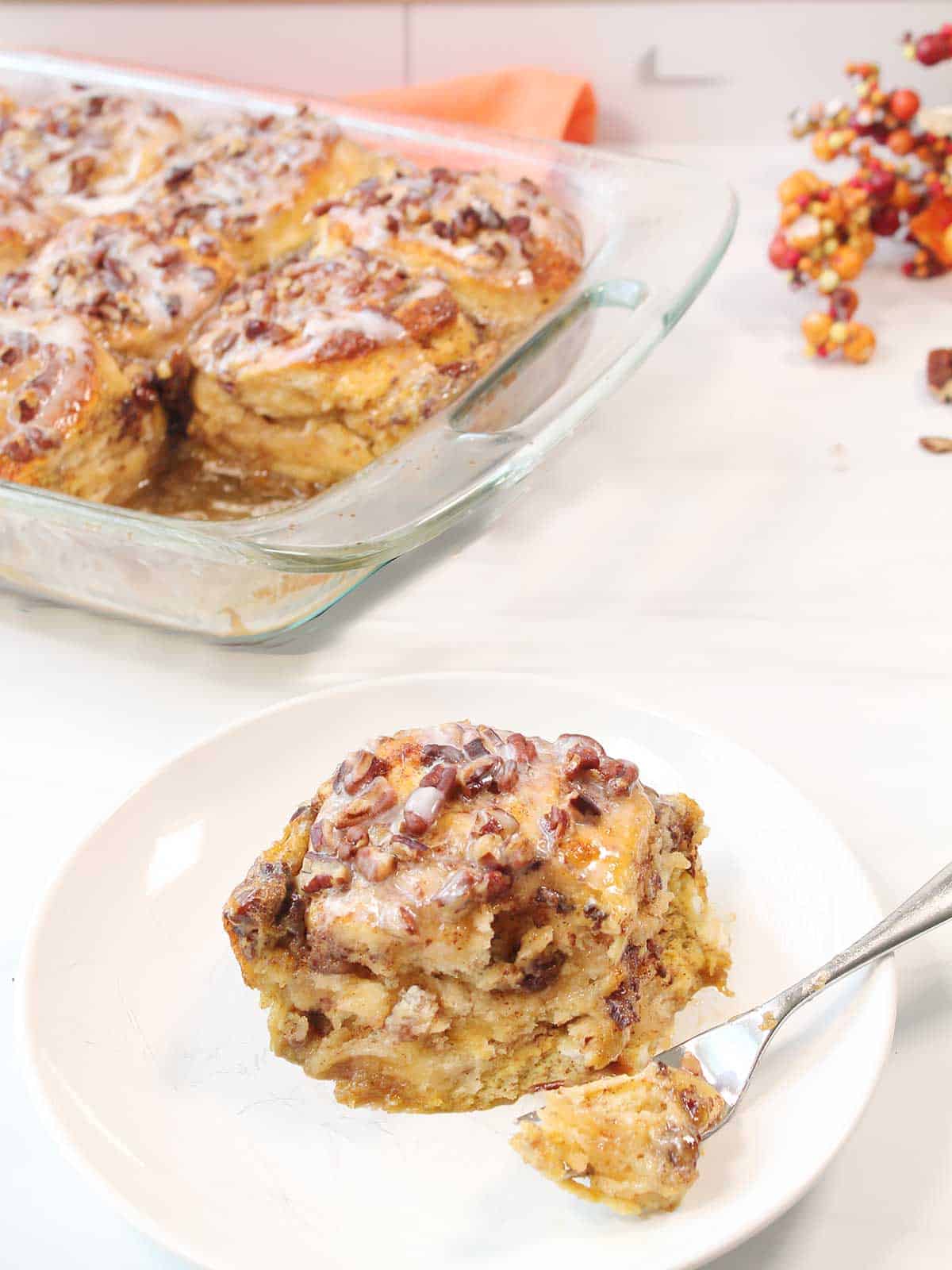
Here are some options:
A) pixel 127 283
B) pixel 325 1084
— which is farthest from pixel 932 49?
pixel 325 1084

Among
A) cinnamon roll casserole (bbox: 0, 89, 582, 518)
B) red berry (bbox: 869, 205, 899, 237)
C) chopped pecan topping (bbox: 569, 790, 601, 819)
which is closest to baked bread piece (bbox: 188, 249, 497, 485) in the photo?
cinnamon roll casserole (bbox: 0, 89, 582, 518)

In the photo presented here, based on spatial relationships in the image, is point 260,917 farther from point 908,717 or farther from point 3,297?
point 3,297

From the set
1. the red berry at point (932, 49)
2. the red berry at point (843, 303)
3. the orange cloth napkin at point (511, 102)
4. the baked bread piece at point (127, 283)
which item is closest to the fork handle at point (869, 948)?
the baked bread piece at point (127, 283)

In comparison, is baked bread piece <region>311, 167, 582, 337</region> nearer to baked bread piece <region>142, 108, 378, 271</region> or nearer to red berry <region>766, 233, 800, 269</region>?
baked bread piece <region>142, 108, 378, 271</region>

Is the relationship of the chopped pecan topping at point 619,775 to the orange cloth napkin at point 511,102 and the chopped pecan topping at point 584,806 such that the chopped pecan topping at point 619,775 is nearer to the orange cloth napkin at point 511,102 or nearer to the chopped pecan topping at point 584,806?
the chopped pecan topping at point 584,806

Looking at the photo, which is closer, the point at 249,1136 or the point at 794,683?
the point at 249,1136

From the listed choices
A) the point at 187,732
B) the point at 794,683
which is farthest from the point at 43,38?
the point at 794,683
